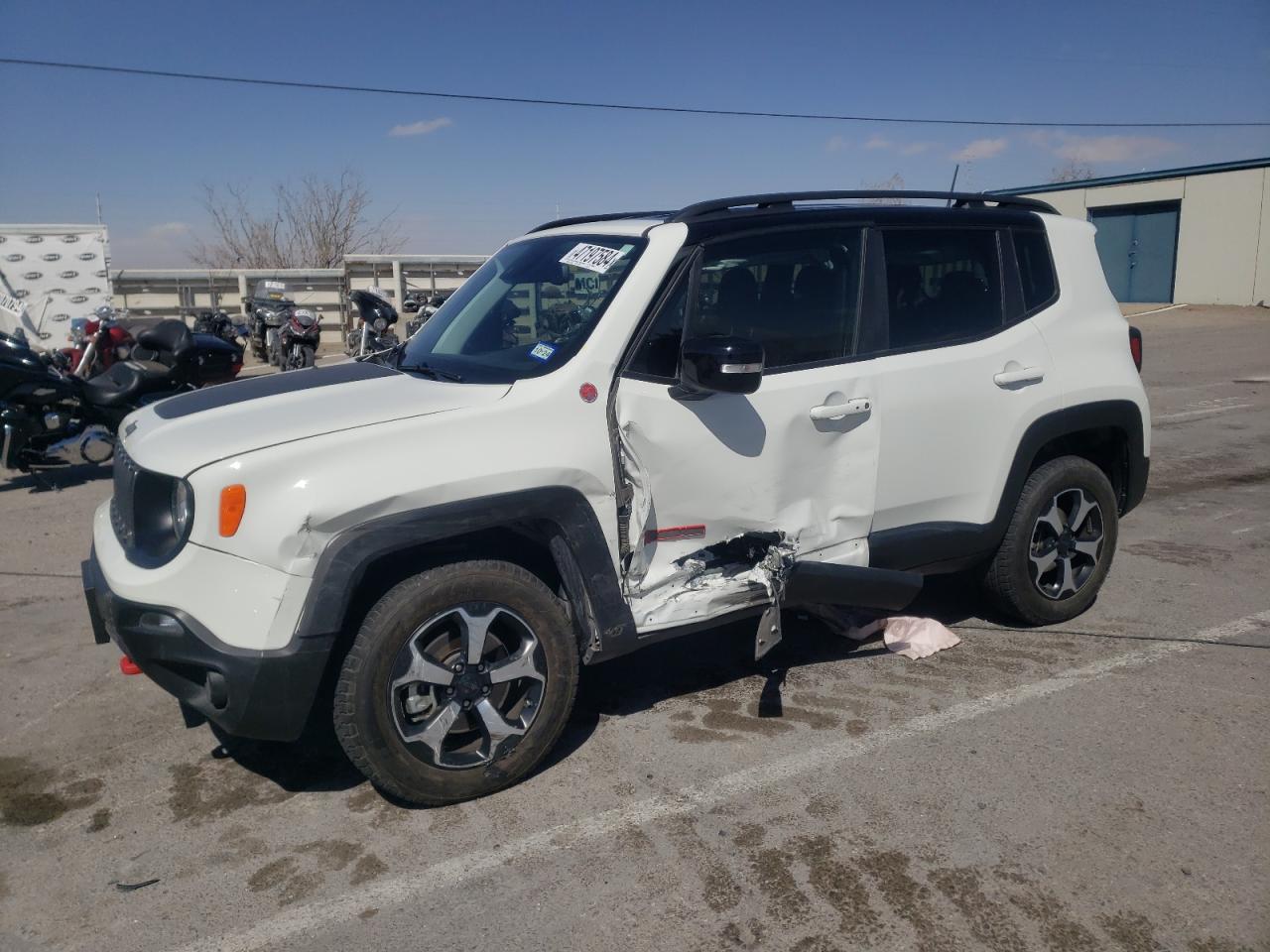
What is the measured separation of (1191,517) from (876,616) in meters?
3.42

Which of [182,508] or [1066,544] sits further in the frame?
[1066,544]

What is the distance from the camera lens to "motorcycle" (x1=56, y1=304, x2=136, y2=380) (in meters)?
11.1

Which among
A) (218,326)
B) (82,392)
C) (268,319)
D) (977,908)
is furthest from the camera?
(268,319)

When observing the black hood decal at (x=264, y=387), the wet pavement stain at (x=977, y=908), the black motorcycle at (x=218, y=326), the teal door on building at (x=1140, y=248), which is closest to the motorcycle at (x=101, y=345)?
the black motorcycle at (x=218, y=326)

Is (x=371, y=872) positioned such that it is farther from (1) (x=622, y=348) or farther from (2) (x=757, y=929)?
(1) (x=622, y=348)

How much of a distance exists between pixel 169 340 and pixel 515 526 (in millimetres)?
6688

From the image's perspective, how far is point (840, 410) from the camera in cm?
411

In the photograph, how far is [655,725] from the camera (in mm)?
4125

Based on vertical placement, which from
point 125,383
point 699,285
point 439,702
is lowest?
point 439,702

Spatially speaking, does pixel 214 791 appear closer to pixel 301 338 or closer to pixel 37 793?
pixel 37 793

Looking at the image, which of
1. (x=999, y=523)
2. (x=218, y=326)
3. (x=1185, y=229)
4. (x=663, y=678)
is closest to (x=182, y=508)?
(x=663, y=678)

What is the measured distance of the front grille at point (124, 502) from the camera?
349 centimetres

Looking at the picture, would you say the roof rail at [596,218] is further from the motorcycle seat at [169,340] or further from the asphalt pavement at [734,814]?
the motorcycle seat at [169,340]

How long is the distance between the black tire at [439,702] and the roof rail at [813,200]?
1.58 metres
